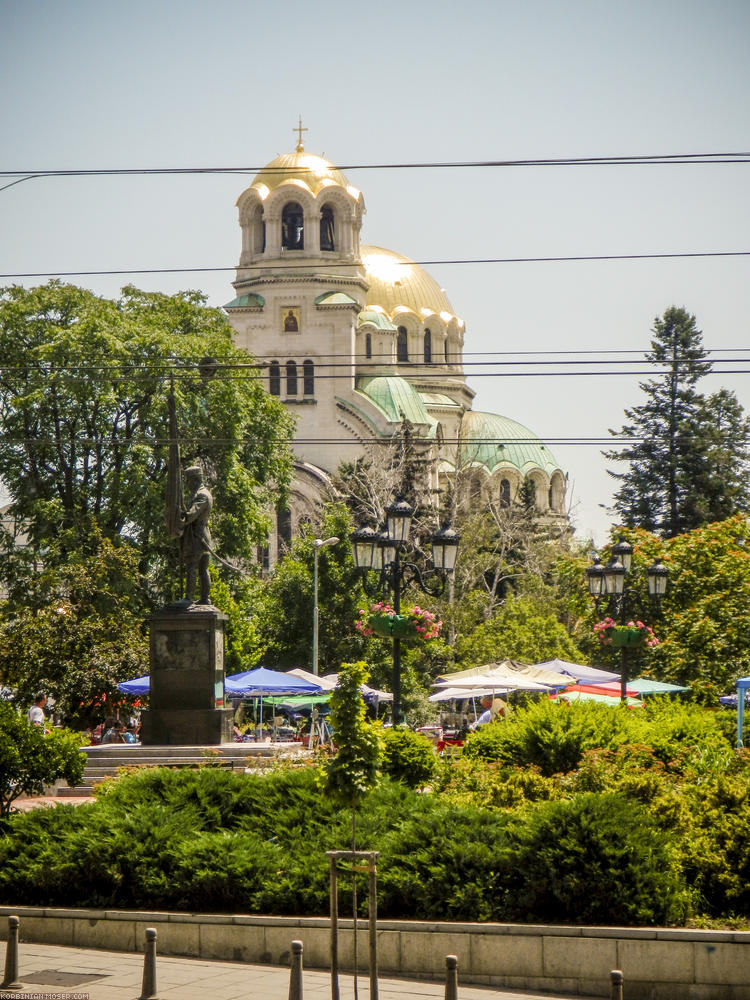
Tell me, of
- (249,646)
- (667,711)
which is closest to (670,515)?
(249,646)

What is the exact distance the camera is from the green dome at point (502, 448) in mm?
94188

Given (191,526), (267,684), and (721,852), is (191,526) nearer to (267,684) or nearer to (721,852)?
(267,684)

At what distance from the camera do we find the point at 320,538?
4578cm

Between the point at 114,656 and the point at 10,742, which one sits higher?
the point at 114,656

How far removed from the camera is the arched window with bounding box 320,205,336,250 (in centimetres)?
7712

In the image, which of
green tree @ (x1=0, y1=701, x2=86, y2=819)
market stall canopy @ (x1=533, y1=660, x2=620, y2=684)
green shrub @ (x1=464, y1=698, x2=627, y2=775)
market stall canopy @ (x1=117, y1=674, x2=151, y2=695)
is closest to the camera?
green tree @ (x1=0, y1=701, x2=86, y2=819)

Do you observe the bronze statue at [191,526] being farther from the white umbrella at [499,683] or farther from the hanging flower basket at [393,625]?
the white umbrella at [499,683]

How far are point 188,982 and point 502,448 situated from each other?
86.3 meters

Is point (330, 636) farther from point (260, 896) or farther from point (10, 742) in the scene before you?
point (260, 896)

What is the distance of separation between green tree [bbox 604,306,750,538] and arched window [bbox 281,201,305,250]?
22.9 metres

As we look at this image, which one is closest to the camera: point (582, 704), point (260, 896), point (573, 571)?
point (260, 896)

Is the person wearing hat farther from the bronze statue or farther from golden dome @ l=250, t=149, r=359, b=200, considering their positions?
golden dome @ l=250, t=149, r=359, b=200

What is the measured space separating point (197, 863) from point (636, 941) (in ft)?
12.5

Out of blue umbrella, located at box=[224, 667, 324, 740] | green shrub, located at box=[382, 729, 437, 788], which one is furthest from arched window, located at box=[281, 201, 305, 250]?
green shrub, located at box=[382, 729, 437, 788]
